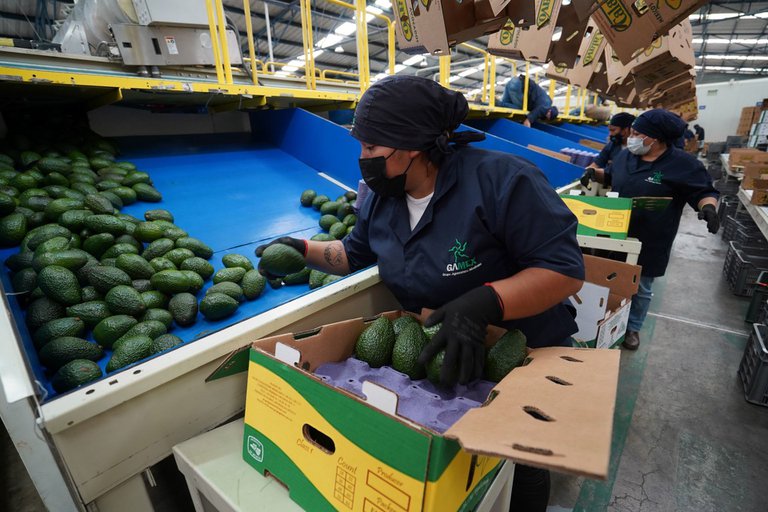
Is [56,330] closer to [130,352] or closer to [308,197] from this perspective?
[130,352]

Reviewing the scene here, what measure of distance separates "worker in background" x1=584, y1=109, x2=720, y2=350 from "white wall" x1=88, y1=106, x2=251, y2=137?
3.85 meters

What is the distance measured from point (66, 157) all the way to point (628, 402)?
4382mm

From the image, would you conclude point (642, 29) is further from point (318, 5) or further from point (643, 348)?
point (318, 5)

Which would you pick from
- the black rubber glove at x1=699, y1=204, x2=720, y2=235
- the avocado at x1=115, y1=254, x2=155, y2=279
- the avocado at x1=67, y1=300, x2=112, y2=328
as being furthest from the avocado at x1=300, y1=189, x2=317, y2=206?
the black rubber glove at x1=699, y1=204, x2=720, y2=235

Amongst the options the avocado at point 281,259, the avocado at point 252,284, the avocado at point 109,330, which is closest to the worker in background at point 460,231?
the avocado at point 281,259

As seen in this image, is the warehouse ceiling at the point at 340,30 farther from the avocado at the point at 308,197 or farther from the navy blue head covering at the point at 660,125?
the avocado at the point at 308,197

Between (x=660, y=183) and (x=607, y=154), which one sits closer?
(x=660, y=183)

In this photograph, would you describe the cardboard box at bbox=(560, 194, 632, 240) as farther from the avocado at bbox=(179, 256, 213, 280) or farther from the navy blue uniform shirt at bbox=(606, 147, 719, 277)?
the avocado at bbox=(179, 256, 213, 280)

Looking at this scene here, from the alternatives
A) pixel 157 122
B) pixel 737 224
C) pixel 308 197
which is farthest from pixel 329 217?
pixel 737 224

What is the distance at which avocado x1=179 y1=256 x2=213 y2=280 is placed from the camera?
1847 millimetres

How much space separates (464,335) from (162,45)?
11.7 feet

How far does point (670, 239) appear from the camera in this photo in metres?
3.24

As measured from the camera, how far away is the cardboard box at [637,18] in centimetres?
165

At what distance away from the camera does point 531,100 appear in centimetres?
709
